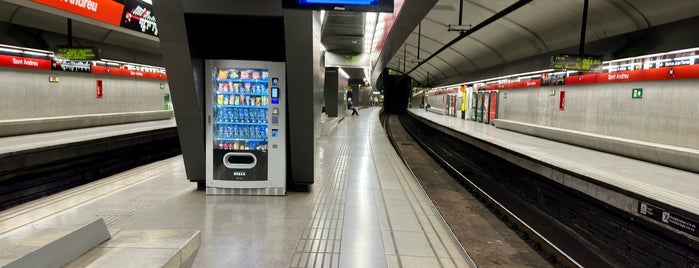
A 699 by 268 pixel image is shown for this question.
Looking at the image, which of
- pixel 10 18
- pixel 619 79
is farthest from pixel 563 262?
pixel 10 18

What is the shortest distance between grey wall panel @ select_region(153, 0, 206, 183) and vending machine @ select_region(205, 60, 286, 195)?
0.18 metres

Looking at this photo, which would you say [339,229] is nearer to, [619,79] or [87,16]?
[87,16]

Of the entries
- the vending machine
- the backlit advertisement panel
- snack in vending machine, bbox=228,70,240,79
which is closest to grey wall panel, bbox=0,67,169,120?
the backlit advertisement panel

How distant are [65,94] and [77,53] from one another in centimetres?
375

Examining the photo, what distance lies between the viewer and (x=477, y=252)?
5641mm

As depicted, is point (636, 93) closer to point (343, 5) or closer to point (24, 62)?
point (343, 5)

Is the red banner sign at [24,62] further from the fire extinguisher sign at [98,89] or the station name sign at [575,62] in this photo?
the station name sign at [575,62]

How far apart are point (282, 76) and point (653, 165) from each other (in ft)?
27.8

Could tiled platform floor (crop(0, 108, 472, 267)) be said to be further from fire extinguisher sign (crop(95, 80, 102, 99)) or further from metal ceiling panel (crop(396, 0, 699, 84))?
fire extinguisher sign (crop(95, 80, 102, 99))

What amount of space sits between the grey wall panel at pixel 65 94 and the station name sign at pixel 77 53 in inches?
76.1

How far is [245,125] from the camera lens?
5.82 meters

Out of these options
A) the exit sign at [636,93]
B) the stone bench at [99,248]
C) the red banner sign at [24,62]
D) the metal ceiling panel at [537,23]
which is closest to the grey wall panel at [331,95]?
the metal ceiling panel at [537,23]

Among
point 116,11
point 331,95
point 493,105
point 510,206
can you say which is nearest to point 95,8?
point 116,11

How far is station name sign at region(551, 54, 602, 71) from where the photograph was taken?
9.94 metres
